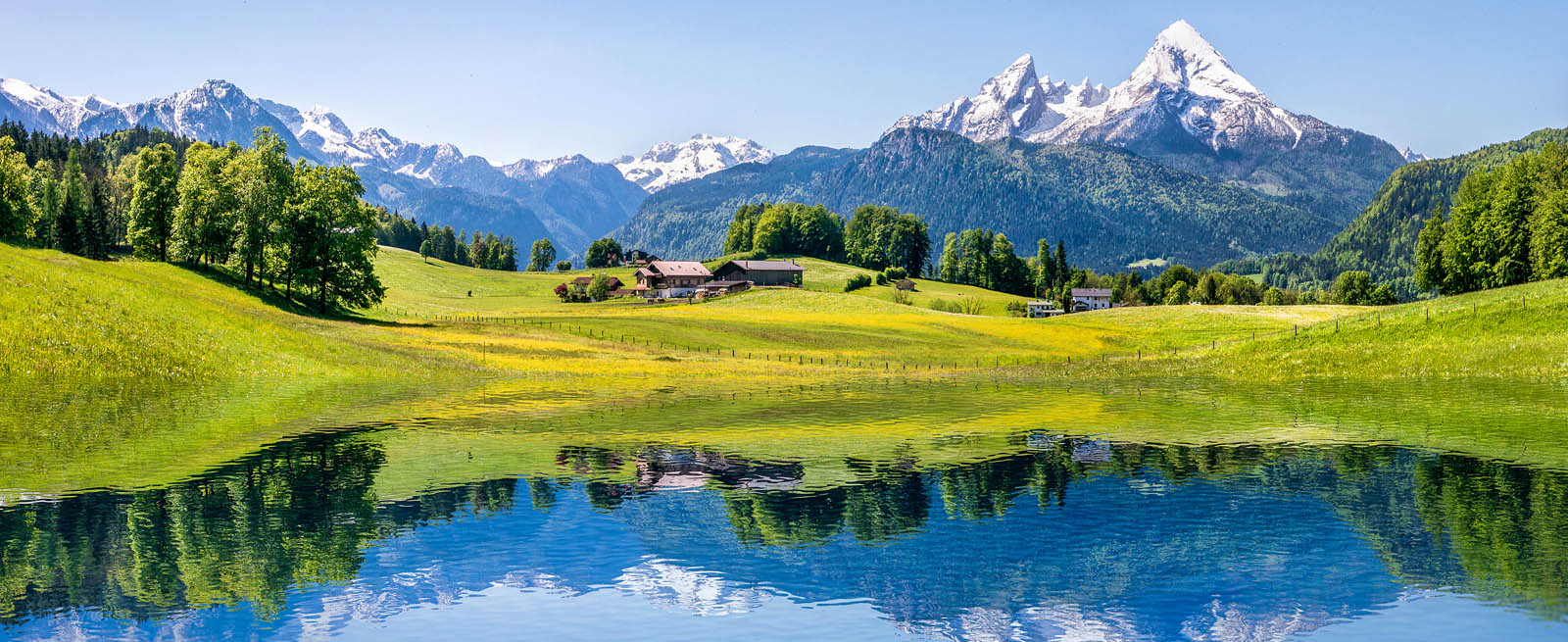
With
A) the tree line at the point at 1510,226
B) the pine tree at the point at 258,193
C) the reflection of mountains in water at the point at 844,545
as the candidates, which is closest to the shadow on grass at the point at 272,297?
the pine tree at the point at 258,193

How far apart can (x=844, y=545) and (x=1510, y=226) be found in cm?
13555

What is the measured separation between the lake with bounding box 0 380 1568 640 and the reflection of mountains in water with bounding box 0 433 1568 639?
0.11 m

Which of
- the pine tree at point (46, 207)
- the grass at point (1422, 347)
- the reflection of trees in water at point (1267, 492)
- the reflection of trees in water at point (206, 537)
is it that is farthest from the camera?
the pine tree at point (46, 207)

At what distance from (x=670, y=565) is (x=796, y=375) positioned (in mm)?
57565

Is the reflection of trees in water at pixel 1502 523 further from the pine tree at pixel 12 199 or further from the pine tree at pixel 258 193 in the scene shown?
the pine tree at pixel 12 199

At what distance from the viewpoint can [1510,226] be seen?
125812mm

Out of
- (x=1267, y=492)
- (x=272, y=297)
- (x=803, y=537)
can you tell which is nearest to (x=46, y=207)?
(x=272, y=297)

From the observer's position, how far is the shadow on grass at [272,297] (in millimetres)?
102250

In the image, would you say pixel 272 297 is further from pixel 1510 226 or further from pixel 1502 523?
pixel 1510 226

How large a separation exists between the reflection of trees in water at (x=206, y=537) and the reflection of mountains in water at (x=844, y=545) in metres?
0.10

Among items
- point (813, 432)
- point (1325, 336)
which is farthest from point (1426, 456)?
point (1325, 336)

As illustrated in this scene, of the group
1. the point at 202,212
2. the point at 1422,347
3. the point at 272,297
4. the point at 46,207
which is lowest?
the point at 1422,347

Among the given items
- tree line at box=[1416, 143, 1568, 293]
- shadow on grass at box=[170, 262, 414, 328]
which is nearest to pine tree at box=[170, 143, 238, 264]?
shadow on grass at box=[170, 262, 414, 328]

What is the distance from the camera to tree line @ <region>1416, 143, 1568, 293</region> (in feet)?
378
